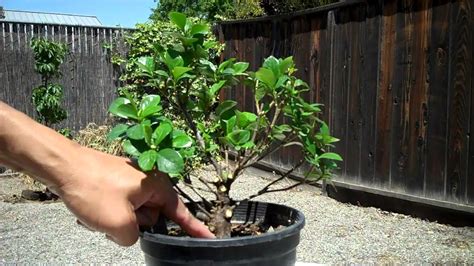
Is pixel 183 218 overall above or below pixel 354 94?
below

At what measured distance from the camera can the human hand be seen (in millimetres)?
912

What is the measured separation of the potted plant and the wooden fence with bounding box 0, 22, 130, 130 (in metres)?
6.41

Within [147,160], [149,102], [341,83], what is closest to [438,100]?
[341,83]

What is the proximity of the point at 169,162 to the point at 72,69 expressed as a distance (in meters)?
7.08

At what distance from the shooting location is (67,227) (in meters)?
4.31

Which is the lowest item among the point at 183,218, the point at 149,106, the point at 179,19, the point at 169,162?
the point at 183,218

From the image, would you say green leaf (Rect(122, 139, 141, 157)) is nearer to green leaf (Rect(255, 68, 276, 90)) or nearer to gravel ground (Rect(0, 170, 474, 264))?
green leaf (Rect(255, 68, 276, 90))

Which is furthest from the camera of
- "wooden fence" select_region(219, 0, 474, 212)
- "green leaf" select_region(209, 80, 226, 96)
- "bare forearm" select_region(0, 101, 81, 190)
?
"wooden fence" select_region(219, 0, 474, 212)

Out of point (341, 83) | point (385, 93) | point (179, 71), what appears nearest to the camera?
point (179, 71)

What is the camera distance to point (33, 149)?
2.89ft

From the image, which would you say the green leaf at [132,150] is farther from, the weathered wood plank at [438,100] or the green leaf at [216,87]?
the weathered wood plank at [438,100]

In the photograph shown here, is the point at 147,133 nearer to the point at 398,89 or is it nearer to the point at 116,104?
the point at 116,104

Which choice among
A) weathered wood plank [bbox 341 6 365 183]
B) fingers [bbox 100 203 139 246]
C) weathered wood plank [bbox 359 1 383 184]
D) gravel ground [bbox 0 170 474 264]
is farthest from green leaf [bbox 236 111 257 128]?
weathered wood plank [bbox 341 6 365 183]

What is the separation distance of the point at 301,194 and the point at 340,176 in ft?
1.82
